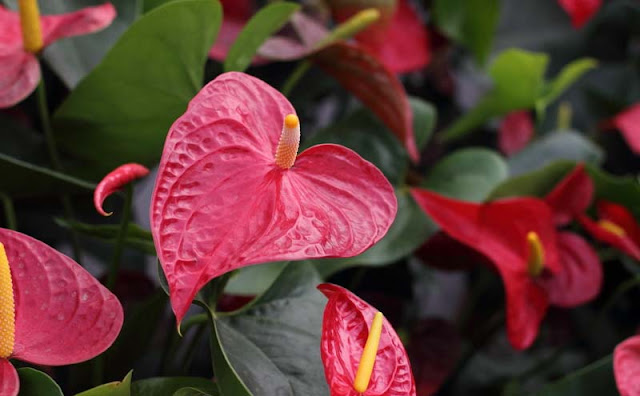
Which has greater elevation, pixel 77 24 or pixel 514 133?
pixel 77 24

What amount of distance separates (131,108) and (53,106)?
21 centimetres

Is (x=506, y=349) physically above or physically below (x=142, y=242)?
below

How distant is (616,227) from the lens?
0.63 metres

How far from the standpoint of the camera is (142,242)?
0.44 metres

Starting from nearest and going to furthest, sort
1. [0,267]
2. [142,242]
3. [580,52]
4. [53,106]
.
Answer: [0,267] → [142,242] → [53,106] → [580,52]

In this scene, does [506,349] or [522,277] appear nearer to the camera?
[522,277]

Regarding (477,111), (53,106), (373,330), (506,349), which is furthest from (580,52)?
(373,330)

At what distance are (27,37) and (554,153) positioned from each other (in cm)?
51

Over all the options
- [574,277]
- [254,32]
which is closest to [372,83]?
[254,32]

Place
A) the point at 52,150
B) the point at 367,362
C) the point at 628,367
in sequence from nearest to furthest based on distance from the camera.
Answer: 1. the point at 367,362
2. the point at 628,367
3. the point at 52,150

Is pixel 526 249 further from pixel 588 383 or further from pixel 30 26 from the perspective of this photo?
pixel 30 26

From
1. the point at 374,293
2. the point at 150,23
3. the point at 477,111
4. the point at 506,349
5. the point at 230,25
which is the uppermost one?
the point at 150,23

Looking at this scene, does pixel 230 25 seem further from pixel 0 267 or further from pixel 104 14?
pixel 0 267

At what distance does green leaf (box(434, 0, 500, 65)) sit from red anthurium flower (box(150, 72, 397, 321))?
1.61 ft
